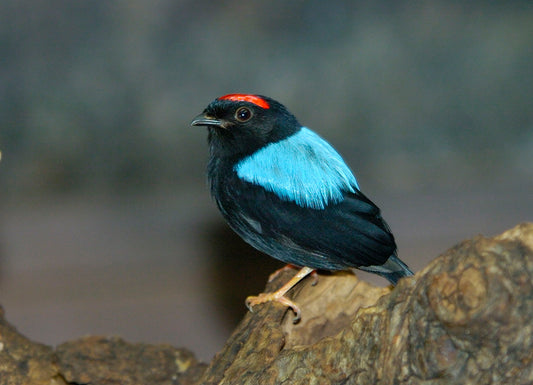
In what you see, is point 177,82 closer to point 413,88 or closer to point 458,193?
point 413,88

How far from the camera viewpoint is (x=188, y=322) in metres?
5.23

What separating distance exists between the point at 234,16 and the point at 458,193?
2071 millimetres

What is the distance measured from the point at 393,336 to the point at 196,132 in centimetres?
324

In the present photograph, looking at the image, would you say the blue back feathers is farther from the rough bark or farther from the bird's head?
the rough bark

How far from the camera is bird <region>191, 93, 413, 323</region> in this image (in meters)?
2.89

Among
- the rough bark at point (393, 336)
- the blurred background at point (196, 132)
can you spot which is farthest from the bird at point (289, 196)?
the blurred background at point (196, 132)

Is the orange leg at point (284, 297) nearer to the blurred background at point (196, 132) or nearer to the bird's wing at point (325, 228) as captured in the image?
the bird's wing at point (325, 228)

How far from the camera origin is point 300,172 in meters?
2.98

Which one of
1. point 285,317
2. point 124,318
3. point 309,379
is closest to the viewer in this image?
point 309,379

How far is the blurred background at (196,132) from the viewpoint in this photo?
485 cm

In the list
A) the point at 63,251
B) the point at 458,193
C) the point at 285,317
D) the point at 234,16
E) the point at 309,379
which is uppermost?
the point at 234,16

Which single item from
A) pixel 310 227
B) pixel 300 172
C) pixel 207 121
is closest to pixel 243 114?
pixel 207 121

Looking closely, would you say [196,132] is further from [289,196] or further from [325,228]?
[325,228]

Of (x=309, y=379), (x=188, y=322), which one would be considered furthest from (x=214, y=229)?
(x=309, y=379)
